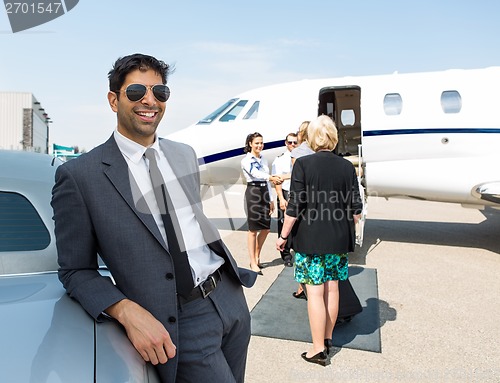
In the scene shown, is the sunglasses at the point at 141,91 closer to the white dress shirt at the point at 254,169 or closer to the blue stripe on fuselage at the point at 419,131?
the white dress shirt at the point at 254,169

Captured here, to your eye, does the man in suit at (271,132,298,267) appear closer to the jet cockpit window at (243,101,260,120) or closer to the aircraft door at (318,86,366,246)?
the jet cockpit window at (243,101,260,120)

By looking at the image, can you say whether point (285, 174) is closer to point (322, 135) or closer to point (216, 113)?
point (322, 135)

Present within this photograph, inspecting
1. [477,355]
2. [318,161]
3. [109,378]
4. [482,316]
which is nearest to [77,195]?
[109,378]

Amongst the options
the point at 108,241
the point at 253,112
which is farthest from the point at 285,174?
the point at 108,241

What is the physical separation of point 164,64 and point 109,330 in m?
0.98

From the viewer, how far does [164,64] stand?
154 cm

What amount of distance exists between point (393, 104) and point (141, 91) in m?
6.80

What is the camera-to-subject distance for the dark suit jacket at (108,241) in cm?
131

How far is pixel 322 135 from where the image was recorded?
9.85 ft

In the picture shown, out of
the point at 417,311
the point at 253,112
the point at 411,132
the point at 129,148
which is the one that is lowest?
the point at 417,311

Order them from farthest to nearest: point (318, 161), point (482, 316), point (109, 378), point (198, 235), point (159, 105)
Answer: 1. point (482, 316)
2. point (318, 161)
3. point (198, 235)
4. point (159, 105)
5. point (109, 378)

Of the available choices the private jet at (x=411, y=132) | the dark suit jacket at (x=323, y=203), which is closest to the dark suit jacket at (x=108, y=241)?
the dark suit jacket at (x=323, y=203)

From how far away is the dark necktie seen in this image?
1.43 metres

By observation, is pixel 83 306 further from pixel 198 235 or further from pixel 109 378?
pixel 198 235
